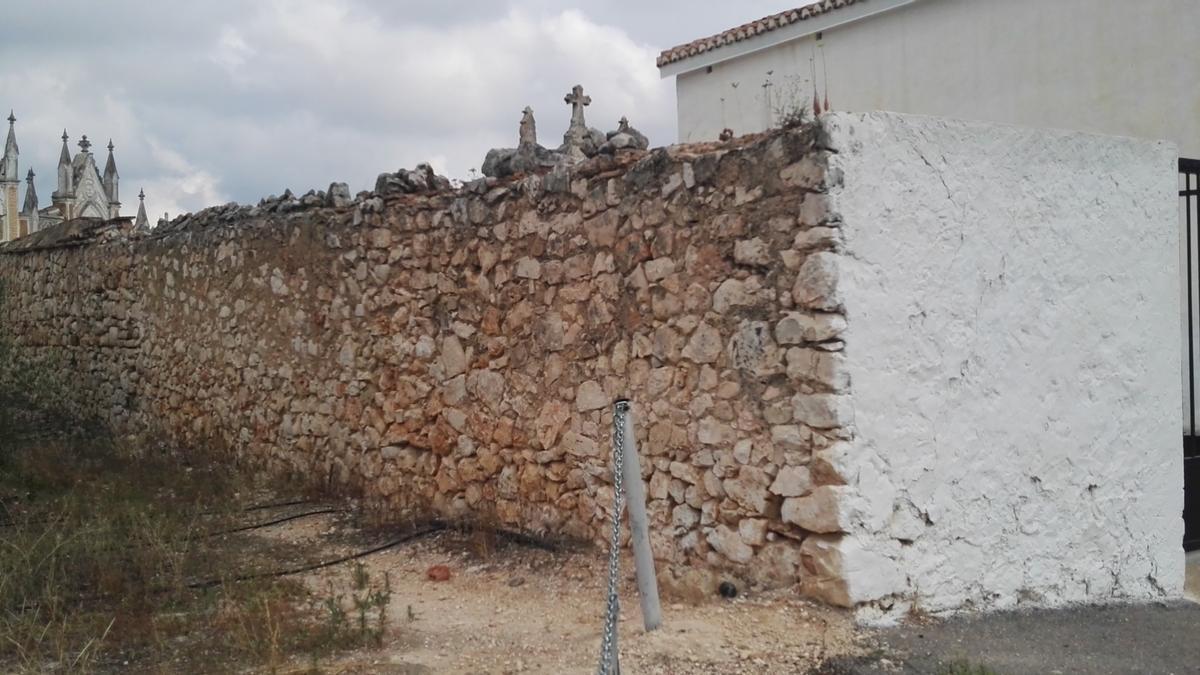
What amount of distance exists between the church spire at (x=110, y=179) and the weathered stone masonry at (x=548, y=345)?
41.6 meters

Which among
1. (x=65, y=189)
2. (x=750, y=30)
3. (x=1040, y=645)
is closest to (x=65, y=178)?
(x=65, y=189)

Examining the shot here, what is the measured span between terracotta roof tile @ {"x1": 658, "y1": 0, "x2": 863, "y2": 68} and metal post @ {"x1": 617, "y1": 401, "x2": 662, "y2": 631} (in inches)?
341

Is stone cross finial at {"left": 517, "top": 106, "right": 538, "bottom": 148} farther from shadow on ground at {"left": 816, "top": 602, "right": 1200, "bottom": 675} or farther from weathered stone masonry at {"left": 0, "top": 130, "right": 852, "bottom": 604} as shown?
shadow on ground at {"left": 816, "top": 602, "right": 1200, "bottom": 675}

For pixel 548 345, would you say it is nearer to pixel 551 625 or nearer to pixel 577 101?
pixel 551 625

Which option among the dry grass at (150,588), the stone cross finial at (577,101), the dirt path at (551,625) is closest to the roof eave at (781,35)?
the stone cross finial at (577,101)

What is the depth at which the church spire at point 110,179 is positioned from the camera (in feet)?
155

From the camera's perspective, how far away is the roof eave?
11164 mm

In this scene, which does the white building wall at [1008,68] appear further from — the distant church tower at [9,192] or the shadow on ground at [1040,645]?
the distant church tower at [9,192]

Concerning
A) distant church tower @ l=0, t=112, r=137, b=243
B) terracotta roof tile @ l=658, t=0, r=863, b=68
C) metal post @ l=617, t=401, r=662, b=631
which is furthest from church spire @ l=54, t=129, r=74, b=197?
metal post @ l=617, t=401, r=662, b=631

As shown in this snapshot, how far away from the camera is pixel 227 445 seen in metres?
9.00

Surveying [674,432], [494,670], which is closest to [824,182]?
[674,432]

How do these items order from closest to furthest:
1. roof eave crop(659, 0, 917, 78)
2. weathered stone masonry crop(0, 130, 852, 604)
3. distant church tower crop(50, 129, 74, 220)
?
weathered stone masonry crop(0, 130, 852, 604), roof eave crop(659, 0, 917, 78), distant church tower crop(50, 129, 74, 220)

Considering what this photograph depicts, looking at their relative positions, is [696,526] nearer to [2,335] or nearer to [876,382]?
[876,382]

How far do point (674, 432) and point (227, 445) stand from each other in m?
5.34
